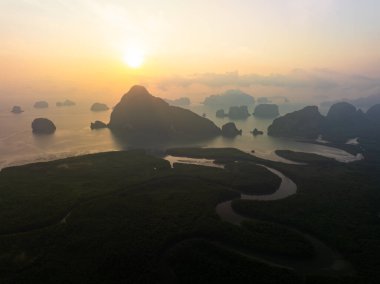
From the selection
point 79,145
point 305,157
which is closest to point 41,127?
point 79,145

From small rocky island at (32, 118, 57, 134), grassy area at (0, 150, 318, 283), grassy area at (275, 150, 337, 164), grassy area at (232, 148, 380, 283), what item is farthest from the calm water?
grassy area at (232, 148, 380, 283)

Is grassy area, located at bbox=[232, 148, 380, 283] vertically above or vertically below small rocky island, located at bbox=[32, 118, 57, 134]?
below

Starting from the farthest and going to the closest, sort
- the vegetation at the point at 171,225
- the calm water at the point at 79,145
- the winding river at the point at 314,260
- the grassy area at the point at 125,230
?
1. the calm water at the point at 79,145
2. the winding river at the point at 314,260
3. the vegetation at the point at 171,225
4. the grassy area at the point at 125,230

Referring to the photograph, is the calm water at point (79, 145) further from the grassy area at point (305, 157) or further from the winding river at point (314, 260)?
the winding river at point (314, 260)

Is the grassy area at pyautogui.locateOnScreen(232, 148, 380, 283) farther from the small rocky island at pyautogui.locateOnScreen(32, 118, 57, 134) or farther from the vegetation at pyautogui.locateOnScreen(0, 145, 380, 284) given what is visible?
the small rocky island at pyautogui.locateOnScreen(32, 118, 57, 134)

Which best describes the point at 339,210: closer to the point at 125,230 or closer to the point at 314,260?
the point at 314,260

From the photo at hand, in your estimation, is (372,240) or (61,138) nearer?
(372,240)

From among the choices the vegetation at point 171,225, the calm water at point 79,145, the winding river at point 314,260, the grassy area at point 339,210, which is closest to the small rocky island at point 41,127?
the calm water at point 79,145

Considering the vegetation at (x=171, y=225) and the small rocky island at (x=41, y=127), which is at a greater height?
the small rocky island at (x=41, y=127)

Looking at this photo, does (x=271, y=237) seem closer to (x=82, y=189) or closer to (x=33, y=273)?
(x=33, y=273)

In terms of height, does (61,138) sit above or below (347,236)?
above

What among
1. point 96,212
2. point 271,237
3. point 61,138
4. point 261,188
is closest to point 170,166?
point 261,188
